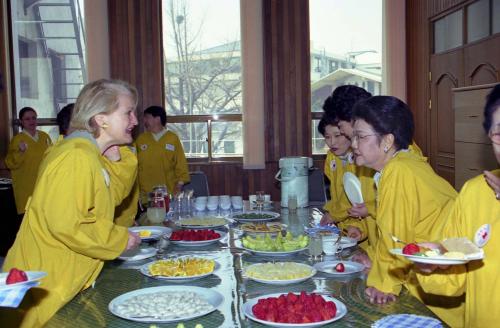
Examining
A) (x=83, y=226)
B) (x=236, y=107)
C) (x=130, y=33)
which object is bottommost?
(x=83, y=226)

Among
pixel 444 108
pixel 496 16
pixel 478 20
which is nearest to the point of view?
pixel 496 16

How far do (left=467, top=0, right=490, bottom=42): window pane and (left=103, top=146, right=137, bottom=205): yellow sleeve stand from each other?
11.2 ft

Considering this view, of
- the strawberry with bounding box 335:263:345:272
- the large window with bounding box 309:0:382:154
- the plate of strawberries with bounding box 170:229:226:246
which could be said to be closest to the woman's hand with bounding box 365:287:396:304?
the strawberry with bounding box 335:263:345:272

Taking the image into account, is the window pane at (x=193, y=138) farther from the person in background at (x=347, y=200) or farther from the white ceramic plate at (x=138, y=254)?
the white ceramic plate at (x=138, y=254)

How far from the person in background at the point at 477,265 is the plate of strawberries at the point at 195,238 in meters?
1.36

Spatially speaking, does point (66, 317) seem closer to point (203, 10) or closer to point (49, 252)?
point (49, 252)

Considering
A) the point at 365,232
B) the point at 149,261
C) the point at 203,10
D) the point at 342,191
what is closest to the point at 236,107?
the point at 203,10

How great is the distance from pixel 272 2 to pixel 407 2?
149cm

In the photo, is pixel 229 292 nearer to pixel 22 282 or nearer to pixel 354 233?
pixel 22 282

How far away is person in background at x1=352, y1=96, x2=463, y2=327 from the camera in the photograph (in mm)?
1953

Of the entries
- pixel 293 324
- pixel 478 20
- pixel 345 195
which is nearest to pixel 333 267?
pixel 293 324

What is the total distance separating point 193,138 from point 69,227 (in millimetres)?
5102

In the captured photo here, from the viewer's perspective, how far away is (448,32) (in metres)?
5.68

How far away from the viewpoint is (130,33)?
22.1 ft
